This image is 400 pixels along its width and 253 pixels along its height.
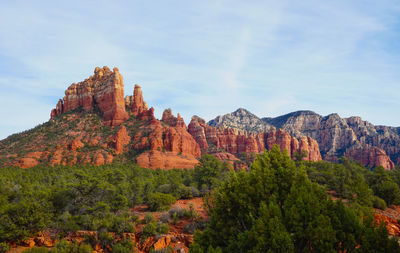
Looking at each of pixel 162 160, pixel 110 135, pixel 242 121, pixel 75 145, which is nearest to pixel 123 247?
pixel 162 160

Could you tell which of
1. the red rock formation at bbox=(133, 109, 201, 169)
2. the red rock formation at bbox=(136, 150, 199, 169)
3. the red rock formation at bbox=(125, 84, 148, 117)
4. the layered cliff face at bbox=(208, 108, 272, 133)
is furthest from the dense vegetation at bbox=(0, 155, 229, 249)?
the layered cliff face at bbox=(208, 108, 272, 133)

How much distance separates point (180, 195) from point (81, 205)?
15148 millimetres

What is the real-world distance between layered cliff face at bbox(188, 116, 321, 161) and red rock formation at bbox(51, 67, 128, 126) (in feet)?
136

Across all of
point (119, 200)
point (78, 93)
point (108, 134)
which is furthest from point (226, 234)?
point (78, 93)

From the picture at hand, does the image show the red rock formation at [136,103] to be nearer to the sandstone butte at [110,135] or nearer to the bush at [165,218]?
the sandstone butte at [110,135]

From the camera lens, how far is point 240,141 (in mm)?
130125

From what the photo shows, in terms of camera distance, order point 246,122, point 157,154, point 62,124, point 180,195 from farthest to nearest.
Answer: point 246,122, point 62,124, point 157,154, point 180,195

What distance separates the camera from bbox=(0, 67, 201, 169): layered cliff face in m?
75.1

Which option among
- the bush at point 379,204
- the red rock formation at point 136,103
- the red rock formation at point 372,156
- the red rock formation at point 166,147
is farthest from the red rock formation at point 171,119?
the red rock formation at point 372,156

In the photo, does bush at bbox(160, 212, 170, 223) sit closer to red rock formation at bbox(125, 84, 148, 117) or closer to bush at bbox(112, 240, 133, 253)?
bush at bbox(112, 240, 133, 253)

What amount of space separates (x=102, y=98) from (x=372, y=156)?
138202mm

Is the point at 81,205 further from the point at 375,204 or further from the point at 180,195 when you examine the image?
the point at 375,204

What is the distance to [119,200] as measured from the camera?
98.0ft

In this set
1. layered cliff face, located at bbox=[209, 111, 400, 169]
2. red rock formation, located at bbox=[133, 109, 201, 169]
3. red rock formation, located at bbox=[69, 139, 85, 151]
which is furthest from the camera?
layered cliff face, located at bbox=[209, 111, 400, 169]
